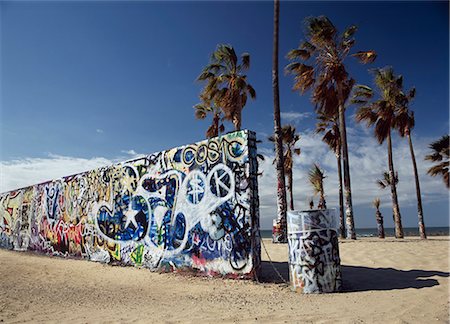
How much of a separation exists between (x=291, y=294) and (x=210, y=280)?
2045 mm

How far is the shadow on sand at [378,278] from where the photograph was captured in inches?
246

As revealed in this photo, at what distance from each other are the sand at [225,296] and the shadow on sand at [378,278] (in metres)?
0.02

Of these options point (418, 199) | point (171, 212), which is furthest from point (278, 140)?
point (418, 199)

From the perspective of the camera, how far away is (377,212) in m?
21.7

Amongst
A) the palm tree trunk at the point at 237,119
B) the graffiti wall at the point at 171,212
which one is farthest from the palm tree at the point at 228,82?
the graffiti wall at the point at 171,212

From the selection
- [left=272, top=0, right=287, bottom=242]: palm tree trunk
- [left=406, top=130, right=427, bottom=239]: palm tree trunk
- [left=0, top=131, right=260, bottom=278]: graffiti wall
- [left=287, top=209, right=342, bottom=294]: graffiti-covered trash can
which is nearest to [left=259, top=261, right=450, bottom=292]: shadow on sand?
[left=287, top=209, right=342, bottom=294]: graffiti-covered trash can

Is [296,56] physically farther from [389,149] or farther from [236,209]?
[236,209]

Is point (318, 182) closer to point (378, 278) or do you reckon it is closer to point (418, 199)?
point (418, 199)

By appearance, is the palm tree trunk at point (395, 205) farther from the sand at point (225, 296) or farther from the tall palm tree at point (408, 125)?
the sand at point (225, 296)

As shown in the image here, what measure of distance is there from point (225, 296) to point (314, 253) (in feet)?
5.78

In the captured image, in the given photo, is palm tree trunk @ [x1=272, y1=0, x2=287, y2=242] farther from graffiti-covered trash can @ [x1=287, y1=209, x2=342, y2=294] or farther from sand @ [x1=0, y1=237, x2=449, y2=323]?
graffiti-covered trash can @ [x1=287, y1=209, x2=342, y2=294]

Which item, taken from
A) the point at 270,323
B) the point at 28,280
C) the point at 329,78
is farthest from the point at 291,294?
the point at 329,78

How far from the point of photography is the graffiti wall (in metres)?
7.28

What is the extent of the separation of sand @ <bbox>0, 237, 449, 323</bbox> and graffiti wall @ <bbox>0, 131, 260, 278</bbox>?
1.86 ft
